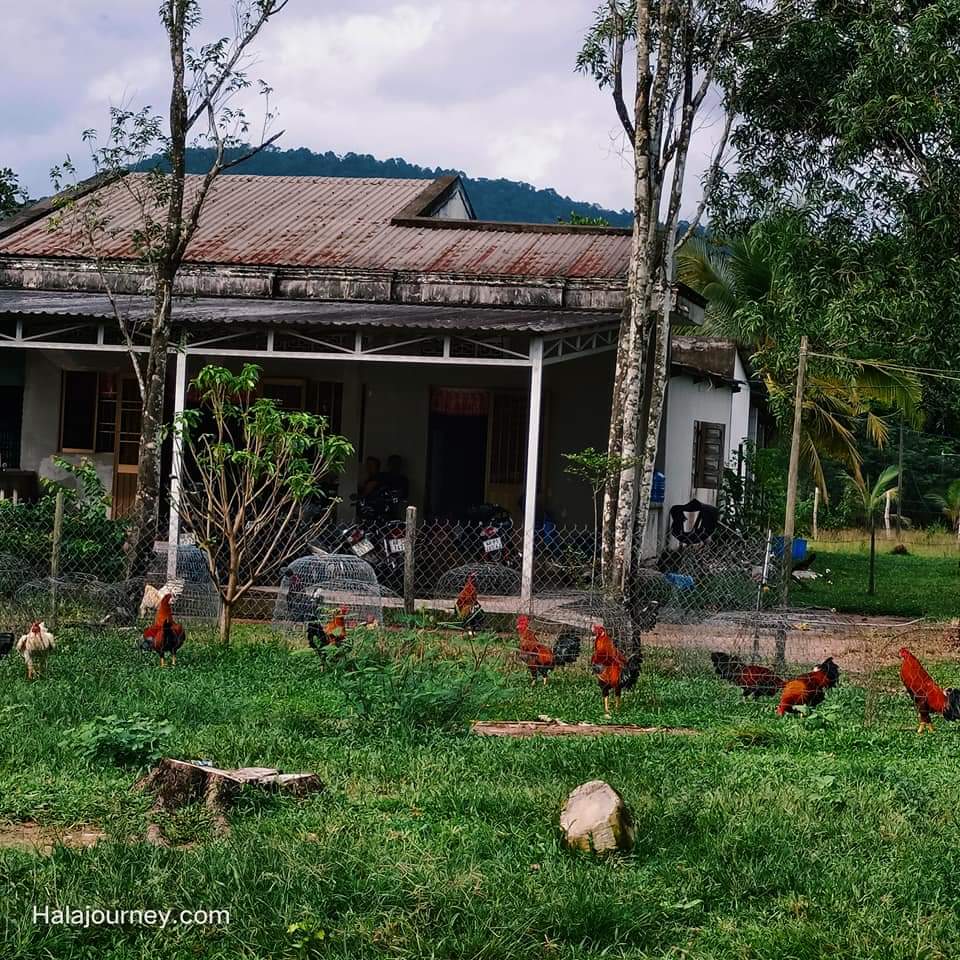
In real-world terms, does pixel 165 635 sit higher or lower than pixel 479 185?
lower

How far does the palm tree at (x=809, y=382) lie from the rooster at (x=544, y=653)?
24.2 ft

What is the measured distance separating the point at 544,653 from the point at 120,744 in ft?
12.2

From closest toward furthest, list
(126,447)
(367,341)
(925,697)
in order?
(925,697) < (367,341) < (126,447)

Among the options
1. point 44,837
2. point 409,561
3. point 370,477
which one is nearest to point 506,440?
point 370,477

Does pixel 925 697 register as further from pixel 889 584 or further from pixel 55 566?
pixel 889 584

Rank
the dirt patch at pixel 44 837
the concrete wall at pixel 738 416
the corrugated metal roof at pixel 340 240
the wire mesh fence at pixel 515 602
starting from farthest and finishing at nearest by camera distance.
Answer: the concrete wall at pixel 738 416, the corrugated metal roof at pixel 340 240, the wire mesh fence at pixel 515 602, the dirt patch at pixel 44 837

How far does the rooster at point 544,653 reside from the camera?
9.51 meters

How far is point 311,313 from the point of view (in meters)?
14.3

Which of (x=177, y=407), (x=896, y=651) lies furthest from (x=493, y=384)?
(x=896, y=651)

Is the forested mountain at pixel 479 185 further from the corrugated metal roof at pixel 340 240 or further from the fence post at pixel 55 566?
the fence post at pixel 55 566

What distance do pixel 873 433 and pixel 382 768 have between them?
18.3m

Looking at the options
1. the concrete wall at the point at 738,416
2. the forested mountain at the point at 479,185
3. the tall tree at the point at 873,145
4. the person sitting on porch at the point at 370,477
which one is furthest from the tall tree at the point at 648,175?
the forested mountain at the point at 479,185

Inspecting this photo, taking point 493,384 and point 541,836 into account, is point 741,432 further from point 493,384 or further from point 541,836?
point 541,836

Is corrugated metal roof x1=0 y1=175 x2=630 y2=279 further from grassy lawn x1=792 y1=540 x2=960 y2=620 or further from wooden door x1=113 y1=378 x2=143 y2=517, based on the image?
grassy lawn x1=792 y1=540 x2=960 y2=620
